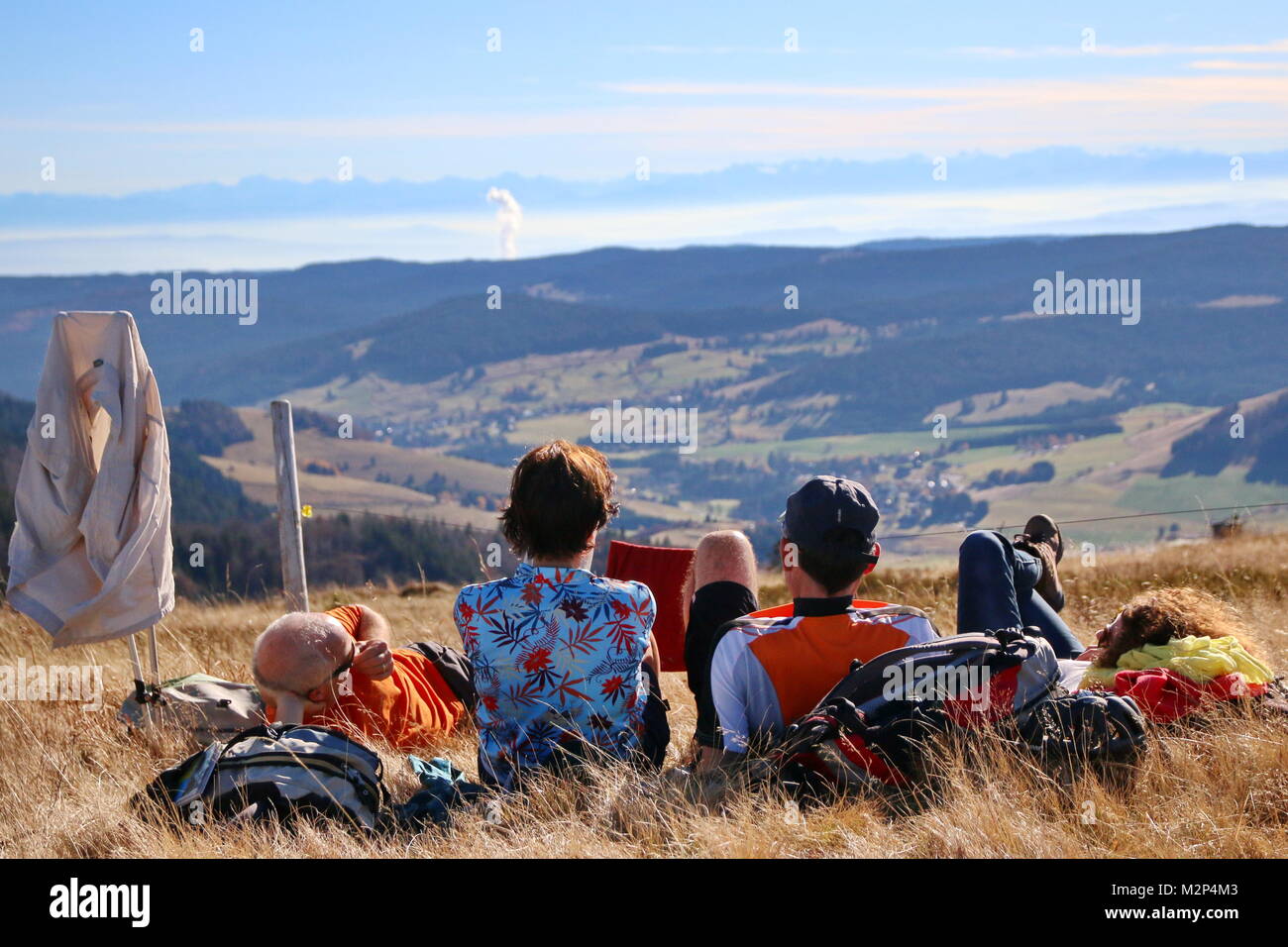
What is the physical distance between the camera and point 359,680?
4.28 m

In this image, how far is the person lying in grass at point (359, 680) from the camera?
387 cm

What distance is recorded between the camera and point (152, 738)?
4742 mm

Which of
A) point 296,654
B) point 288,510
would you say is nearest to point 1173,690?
point 296,654

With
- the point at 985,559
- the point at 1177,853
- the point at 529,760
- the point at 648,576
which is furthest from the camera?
the point at 648,576

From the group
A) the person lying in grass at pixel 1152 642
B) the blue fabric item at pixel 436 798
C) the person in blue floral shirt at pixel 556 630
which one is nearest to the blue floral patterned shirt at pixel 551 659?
the person in blue floral shirt at pixel 556 630

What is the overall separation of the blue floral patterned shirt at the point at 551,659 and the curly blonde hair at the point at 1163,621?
5.43ft

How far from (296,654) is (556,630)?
923 millimetres

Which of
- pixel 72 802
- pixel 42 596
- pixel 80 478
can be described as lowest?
pixel 72 802

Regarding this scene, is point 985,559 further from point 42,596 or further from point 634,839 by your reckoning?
point 42,596

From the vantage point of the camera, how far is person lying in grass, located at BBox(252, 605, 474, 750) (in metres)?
3.87

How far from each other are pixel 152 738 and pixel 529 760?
75.3 inches

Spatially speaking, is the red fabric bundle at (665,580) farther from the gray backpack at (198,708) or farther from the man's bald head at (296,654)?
the gray backpack at (198,708)
